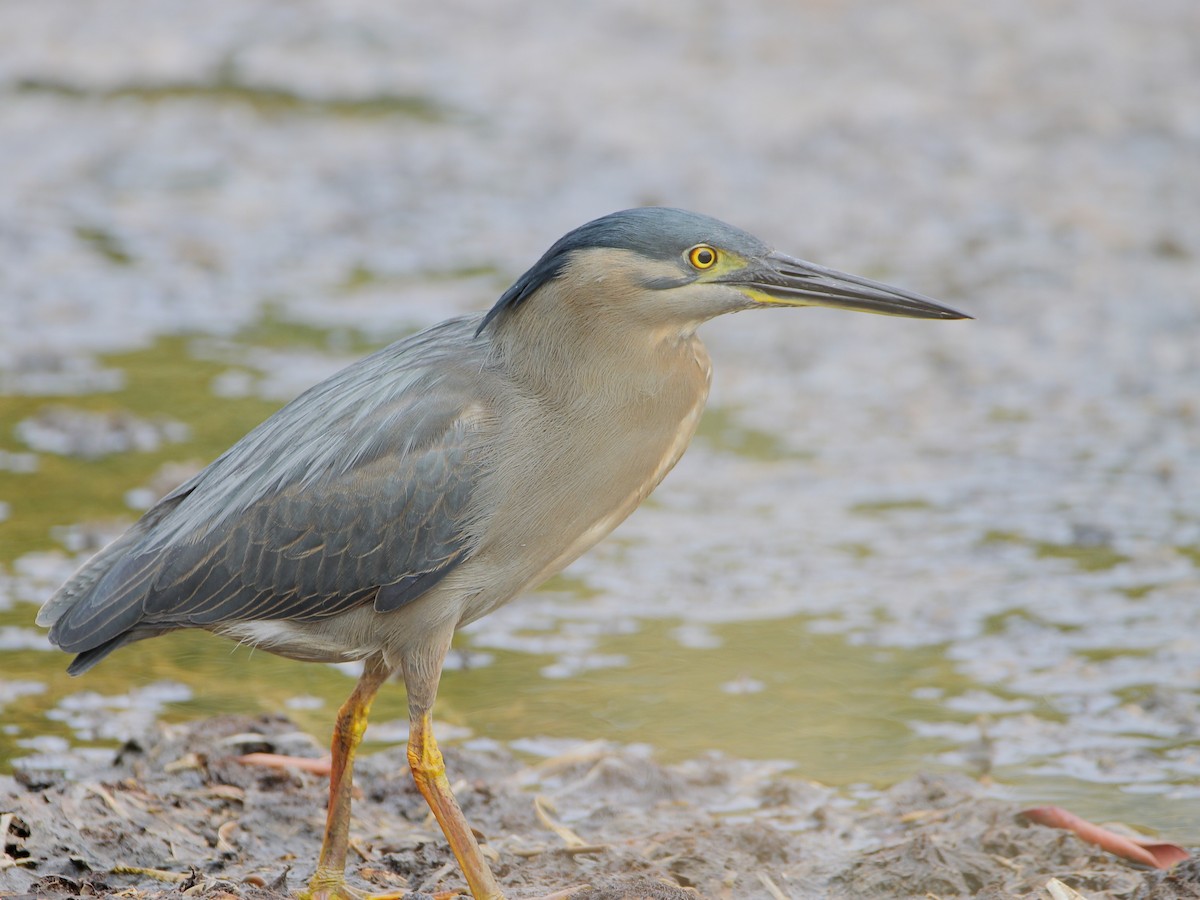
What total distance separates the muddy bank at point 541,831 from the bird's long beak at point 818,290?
1.52 m

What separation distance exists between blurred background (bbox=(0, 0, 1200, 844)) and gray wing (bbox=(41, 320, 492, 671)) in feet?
3.69

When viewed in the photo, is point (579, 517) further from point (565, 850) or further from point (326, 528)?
point (565, 850)

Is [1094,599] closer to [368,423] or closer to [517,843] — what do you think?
[517,843]

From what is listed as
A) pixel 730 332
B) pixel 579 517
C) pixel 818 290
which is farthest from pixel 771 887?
pixel 730 332

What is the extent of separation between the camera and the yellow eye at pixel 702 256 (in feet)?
14.6

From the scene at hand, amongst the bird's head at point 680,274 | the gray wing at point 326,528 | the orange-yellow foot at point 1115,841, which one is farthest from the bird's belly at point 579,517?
the orange-yellow foot at point 1115,841

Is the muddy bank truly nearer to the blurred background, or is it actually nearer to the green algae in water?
the blurred background

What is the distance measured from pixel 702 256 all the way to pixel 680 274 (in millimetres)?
76

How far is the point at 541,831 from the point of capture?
514 centimetres

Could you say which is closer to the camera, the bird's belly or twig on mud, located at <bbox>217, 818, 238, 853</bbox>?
the bird's belly

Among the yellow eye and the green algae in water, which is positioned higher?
the yellow eye

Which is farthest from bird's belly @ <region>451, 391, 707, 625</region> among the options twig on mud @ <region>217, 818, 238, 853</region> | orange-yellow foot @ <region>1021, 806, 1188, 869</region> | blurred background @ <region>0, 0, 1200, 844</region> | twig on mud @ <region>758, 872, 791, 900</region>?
orange-yellow foot @ <region>1021, 806, 1188, 869</region>

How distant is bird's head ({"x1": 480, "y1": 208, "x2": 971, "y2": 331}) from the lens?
175 inches

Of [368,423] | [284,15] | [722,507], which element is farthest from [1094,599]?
[284,15]
